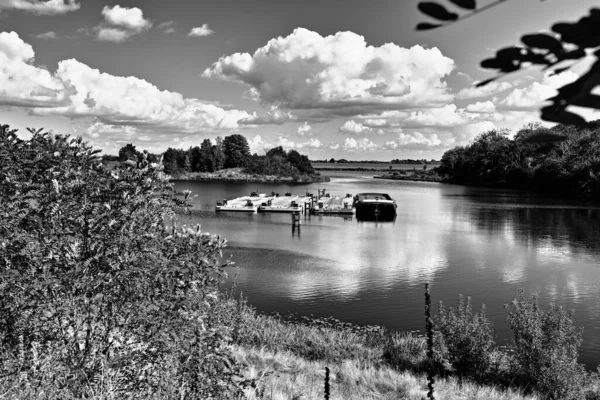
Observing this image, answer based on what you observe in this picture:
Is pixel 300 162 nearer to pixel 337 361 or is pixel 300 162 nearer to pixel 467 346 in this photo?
pixel 337 361

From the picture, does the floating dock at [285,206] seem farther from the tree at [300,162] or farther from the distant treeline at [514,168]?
the tree at [300,162]

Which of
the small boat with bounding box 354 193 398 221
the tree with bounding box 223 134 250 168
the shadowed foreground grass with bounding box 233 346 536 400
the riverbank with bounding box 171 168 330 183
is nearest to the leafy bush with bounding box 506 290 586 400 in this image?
A: the shadowed foreground grass with bounding box 233 346 536 400

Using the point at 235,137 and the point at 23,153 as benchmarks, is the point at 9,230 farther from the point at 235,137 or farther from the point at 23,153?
the point at 235,137

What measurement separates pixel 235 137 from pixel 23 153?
16972 cm

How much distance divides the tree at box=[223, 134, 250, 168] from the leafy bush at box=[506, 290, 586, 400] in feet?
511

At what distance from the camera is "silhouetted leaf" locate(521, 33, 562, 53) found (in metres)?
1.42

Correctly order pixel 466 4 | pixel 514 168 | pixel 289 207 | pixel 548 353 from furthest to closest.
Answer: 1. pixel 514 168
2. pixel 289 207
3. pixel 548 353
4. pixel 466 4

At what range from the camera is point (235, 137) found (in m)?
175

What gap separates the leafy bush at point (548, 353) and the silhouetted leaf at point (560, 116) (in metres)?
14.7

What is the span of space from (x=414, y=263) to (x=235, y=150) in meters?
143

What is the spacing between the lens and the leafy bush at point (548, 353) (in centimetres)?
1405

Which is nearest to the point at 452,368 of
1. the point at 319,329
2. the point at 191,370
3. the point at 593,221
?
the point at 319,329

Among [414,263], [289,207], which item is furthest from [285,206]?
[414,263]

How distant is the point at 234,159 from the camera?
558 ft
